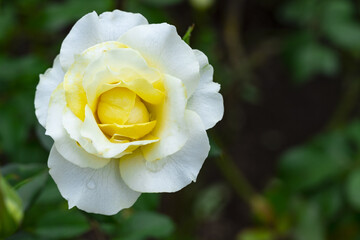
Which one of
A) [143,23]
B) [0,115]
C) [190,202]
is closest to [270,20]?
[190,202]

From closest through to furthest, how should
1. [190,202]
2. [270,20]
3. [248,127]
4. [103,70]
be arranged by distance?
[103,70] → [190,202] → [248,127] → [270,20]

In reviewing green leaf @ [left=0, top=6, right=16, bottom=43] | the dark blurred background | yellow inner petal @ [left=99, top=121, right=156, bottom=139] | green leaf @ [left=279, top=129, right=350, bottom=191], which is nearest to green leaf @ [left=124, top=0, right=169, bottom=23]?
the dark blurred background

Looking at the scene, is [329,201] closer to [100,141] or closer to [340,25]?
[340,25]

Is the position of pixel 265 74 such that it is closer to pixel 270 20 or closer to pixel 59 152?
pixel 270 20

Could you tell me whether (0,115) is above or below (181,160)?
below

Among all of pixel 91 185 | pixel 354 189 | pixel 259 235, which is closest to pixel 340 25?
pixel 354 189

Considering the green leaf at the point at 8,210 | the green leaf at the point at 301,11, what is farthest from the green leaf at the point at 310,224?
the green leaf at the point at 8,210

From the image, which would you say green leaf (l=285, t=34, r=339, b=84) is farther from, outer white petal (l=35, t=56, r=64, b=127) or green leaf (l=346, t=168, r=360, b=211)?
outer white petal (l=35, t=56, r=64, b=127)

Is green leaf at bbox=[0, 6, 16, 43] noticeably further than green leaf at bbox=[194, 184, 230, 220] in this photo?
No
